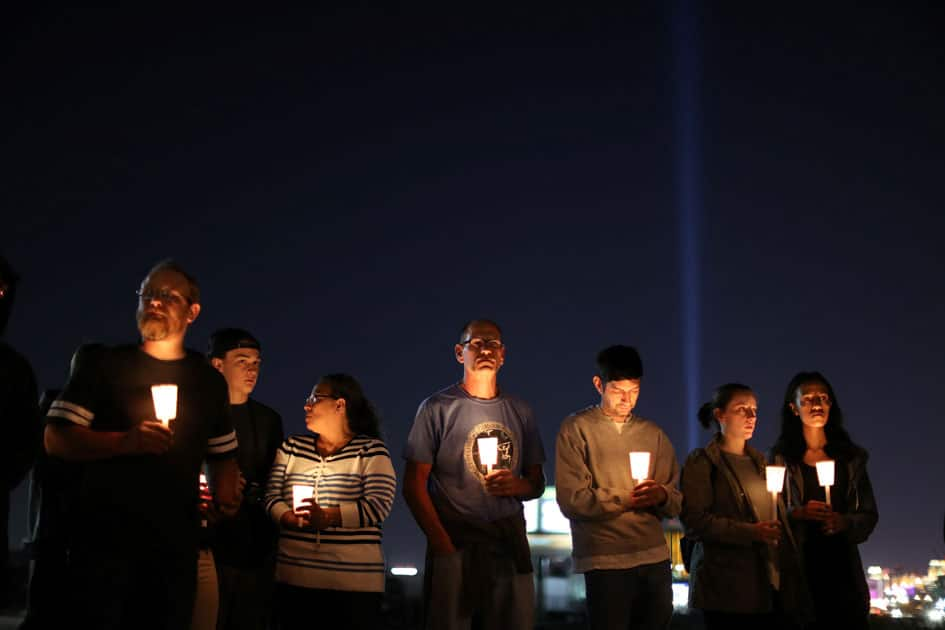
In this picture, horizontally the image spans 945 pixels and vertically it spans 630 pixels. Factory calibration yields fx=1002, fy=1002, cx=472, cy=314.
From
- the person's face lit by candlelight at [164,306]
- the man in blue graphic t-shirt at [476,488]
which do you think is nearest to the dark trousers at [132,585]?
the person's face lit by candlelight at [164,306]

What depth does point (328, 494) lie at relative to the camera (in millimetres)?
5984

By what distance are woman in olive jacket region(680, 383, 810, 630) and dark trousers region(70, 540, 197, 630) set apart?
3.53 meters

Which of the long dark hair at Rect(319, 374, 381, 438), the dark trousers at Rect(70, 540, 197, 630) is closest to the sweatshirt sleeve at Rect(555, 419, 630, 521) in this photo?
the long dark hair at Rect(319, 374, 381, 438)

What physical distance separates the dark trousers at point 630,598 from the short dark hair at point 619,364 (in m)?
1.22

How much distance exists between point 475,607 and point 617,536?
102 centimetres

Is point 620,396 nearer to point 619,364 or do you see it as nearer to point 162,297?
point 619,364

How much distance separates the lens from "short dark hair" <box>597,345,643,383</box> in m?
6.59

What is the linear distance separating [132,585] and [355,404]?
246cm

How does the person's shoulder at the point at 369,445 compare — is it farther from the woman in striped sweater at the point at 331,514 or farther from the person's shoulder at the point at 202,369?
the person's shoulder at the point at 202,369

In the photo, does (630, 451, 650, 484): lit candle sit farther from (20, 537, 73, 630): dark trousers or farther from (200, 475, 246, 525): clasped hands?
(20, 537, 73, 630): dark trousers

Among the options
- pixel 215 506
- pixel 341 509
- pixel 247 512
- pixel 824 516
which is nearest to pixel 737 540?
pixel 824 516

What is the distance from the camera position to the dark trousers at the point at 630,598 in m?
6.05

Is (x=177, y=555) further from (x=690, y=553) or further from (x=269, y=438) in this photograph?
(x=690, y=553)

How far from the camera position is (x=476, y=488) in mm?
6062
